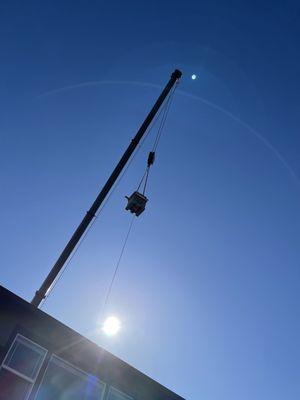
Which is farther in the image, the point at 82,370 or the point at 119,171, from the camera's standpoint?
the point at 119,171

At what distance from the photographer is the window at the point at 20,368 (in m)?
8.78

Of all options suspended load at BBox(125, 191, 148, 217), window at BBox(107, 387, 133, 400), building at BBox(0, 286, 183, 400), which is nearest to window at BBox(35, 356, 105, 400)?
building at BBox(0, 286, 183, 400)

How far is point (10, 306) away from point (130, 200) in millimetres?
4669

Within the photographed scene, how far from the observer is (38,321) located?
9.80 metres

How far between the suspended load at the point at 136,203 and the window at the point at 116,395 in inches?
193

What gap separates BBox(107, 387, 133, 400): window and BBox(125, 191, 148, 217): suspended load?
4.91m

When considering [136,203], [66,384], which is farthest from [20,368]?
[136,203]

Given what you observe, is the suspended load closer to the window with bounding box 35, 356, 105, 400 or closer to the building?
the building

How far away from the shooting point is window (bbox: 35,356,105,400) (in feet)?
31.4

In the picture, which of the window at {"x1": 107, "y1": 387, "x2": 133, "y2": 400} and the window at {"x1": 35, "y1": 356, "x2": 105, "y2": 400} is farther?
the window at {"x1": 107, "y1": 387, "x2": 133, "y2": 400}

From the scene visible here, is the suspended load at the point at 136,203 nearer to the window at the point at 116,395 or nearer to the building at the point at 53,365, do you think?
the building at the point at 53,365

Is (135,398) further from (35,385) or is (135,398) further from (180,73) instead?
(180,73)

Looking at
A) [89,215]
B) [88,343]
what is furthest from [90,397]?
[89,215]

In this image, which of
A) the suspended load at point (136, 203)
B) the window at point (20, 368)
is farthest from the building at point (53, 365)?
the suspended load at point (136, 203)
